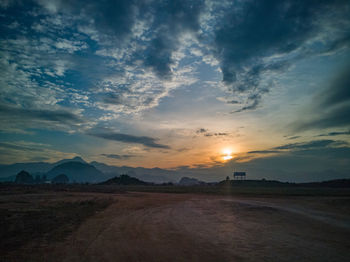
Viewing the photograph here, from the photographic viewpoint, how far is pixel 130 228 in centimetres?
1250

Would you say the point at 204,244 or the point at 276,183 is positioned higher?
the point at 276,183

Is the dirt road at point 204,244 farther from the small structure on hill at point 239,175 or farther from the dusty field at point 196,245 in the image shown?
the small structure on hill at point 239,175

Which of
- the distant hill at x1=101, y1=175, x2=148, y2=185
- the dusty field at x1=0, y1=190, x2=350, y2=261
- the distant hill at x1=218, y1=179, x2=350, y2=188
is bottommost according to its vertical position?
the distant hill at x1=101, y1=175, x2=148, y2=185

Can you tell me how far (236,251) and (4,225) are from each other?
1428cm

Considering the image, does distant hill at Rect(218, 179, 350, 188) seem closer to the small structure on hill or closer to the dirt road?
the small structure on hill

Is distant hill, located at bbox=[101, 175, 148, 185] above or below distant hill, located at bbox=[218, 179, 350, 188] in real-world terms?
below

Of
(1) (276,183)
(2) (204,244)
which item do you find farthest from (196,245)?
(1) (276,183)

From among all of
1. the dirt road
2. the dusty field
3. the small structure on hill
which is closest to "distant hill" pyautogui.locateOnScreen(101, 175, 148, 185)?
the small structure on hill

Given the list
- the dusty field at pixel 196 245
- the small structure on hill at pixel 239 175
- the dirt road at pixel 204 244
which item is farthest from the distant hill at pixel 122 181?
the dusty field at pixel 196 245

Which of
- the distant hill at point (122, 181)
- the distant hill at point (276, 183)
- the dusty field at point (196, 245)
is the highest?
the distant hill at point (276, 183)

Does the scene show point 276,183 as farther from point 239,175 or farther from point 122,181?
point 122,181

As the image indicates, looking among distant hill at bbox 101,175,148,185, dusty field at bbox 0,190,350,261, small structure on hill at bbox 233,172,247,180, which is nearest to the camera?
dusty field at bbox 0,190,350,261

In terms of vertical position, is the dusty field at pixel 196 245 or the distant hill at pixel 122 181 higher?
the dusty field at pixel 196 245

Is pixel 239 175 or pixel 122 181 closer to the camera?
pixel 239 175
